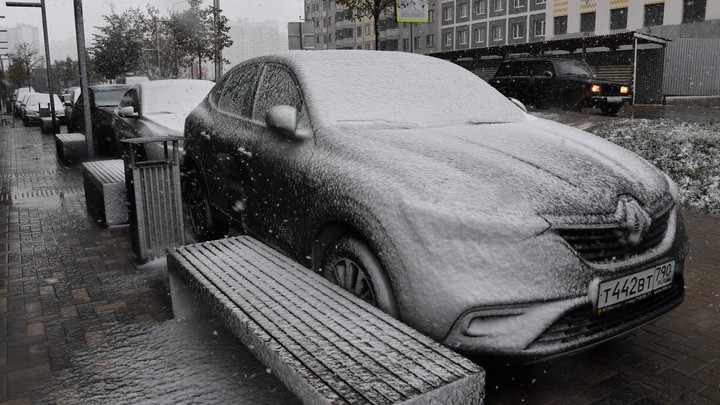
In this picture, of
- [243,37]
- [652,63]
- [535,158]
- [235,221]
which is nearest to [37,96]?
[652,63]

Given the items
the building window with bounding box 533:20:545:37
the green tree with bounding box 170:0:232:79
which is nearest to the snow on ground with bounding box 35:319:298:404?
the green tree with bounding box 170:0:232:79

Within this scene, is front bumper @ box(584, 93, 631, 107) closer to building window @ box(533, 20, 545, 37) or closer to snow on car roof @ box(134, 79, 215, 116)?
snow on car roof @ box(134, 79, 215, 116)

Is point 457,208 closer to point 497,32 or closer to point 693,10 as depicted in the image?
point 693,10

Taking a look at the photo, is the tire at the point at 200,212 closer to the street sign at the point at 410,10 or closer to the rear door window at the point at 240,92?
the rear door window at the point at 240,92

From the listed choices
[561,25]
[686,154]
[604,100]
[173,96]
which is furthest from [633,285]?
[561,25]

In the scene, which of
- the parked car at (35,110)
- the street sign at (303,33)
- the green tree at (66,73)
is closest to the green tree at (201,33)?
the parked car at (35,110)

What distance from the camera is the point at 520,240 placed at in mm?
2586

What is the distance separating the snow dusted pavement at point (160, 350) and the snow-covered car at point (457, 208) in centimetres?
42

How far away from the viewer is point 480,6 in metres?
53.2

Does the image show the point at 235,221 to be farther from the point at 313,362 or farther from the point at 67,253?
the point at 313,362

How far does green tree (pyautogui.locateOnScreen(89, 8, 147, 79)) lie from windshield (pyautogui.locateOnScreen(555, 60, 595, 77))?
3640 cm

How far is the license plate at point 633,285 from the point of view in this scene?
8.88ft

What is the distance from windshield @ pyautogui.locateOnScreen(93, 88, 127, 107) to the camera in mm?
14055

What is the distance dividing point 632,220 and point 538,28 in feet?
157
